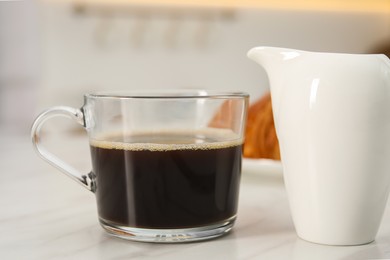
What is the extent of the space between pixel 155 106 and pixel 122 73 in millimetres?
2487

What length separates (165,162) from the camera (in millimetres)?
615

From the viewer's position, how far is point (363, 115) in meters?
0.59

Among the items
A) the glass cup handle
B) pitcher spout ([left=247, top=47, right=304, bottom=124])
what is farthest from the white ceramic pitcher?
the glass cup handle

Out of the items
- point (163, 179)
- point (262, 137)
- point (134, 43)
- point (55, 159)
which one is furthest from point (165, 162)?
point (134, 43)

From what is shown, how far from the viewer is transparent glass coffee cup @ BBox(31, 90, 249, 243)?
2.03ft

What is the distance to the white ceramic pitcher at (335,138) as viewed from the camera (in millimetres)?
592

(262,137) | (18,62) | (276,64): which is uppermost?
(276,64)

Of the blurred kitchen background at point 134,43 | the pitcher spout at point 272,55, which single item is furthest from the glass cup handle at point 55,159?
the blurred kitchen background at point 134,43

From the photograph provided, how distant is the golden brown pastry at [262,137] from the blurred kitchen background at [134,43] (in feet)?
6.02

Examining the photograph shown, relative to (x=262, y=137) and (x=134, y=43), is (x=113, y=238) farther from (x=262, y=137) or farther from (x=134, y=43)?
(x=134, y=43)

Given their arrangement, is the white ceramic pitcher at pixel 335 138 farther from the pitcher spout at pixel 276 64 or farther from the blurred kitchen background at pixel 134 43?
the blurred kitchen background at pixel 134 43

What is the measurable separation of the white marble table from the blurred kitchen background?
6.62 feet

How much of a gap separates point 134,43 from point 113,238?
250 cm

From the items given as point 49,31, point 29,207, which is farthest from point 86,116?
point 49,31
